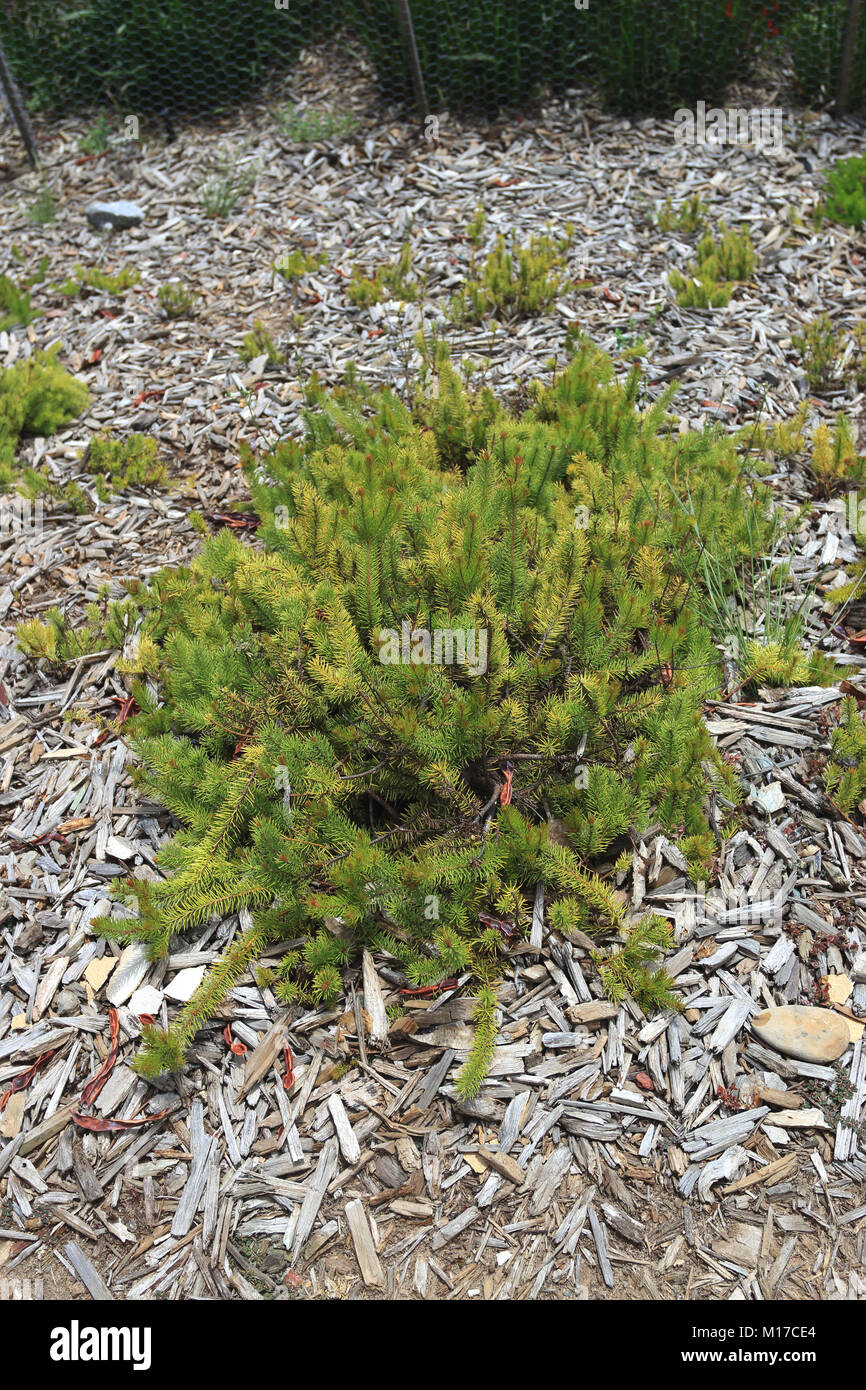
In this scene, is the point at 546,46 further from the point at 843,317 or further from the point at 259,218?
the point at 843,317

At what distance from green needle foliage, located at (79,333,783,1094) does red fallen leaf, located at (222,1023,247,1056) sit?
18 centimetres

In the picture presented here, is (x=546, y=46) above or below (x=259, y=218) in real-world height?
above

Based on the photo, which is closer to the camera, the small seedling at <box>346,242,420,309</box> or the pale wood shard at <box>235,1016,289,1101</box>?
the pale wood shard at <box>235,1016,289,1101</box>

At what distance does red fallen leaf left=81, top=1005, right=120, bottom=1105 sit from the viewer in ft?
7.90

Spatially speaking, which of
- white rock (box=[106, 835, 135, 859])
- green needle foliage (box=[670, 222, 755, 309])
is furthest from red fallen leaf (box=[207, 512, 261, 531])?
green needle foliage (box=[670, 222, 755, 309])

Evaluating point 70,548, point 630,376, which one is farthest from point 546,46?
point 70,548

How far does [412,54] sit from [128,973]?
6.12 m

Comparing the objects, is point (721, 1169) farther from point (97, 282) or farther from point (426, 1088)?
point (97, 282)

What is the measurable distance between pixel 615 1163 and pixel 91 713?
90.1 inches

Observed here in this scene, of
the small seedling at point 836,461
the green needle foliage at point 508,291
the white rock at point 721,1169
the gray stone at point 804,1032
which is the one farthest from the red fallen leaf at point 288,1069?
the green needle foliage at point 508,291

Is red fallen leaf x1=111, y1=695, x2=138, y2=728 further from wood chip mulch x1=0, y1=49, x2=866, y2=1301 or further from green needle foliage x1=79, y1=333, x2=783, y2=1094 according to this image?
green needle foliage x1=79, y1=333, x2=783, y2=1094

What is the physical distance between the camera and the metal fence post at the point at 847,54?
18.8 ft

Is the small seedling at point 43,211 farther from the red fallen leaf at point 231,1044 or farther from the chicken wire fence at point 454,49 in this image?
the red fallen leaf at point 231,1044

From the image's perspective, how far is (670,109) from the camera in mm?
6371
